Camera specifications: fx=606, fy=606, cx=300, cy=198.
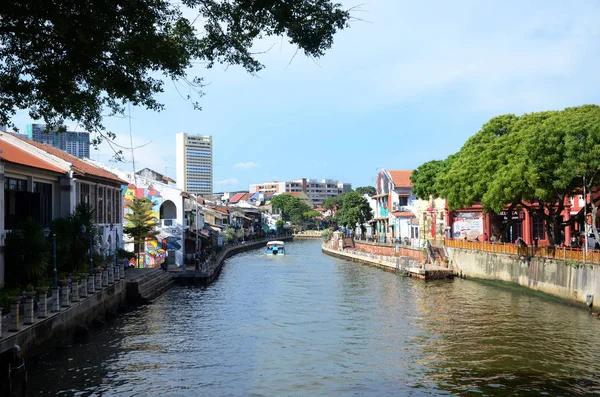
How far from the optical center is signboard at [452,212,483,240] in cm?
6097

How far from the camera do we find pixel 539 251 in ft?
126

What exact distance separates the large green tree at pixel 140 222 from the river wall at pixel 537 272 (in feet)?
85.3

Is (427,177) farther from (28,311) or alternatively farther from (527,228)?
(28,311)

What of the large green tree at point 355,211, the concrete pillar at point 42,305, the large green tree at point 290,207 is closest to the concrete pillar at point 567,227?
the concrete pillar at point 42,305

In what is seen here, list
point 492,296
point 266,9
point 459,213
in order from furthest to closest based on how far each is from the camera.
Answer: point 459,213 < point 492,296 < point 266,9

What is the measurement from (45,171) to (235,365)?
1790 centimetres

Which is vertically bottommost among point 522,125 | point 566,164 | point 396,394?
point 396,394

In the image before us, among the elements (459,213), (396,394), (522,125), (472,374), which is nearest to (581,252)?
(522,125)

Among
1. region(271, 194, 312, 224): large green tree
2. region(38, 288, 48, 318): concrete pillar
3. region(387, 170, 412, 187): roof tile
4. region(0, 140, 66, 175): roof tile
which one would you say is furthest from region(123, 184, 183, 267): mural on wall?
region(271, 194, 312, 224): large green tree

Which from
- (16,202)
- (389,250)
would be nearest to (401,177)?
(389,250)

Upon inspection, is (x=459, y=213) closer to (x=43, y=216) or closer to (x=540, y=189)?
(x=540, y=189)

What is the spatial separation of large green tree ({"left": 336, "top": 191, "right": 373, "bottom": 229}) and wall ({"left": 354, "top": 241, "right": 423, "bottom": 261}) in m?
6.42

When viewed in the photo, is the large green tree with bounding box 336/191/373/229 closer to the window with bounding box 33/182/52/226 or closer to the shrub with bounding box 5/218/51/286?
the window with bounding box 33/182/52/226

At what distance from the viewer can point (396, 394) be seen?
18.5m
